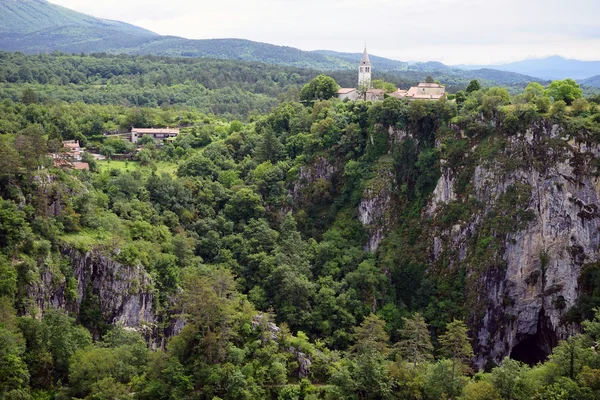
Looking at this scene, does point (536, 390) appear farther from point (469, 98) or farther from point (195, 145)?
point (195, 145)

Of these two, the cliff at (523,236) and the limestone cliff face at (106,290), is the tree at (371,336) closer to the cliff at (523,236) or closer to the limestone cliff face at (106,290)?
the cliff at (523,236)

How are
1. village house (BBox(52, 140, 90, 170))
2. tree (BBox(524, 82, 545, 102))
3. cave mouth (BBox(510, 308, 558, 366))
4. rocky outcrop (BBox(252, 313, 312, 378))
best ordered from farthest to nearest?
tree (BBox(524, 82, 545, 102)) < cave mouth (BBox(510, 308, 558, 366)) < village house (BBox(52, 140, 90, 170)) < rocky outcrop (BBox(252, 313, 312, 378))

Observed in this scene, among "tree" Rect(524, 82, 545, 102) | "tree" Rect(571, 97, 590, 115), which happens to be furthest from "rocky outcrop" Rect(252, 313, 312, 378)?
"tree" Rect(571, 97, 590, 115)

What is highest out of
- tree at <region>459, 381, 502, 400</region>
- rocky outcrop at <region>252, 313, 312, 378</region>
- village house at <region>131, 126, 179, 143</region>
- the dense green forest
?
the dense green forest

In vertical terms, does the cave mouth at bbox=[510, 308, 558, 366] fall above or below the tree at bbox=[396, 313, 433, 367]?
below

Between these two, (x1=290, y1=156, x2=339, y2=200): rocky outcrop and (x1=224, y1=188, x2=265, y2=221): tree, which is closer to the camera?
(x1=224, y1=188, x2=265, y2=221): tree

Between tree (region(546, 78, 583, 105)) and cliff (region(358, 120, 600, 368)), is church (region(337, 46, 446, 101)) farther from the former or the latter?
cliff (region(358, 120, 600, 368))

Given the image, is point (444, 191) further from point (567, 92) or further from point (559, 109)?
point (567, 92)

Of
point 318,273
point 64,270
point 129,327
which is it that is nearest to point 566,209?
point 318,273
